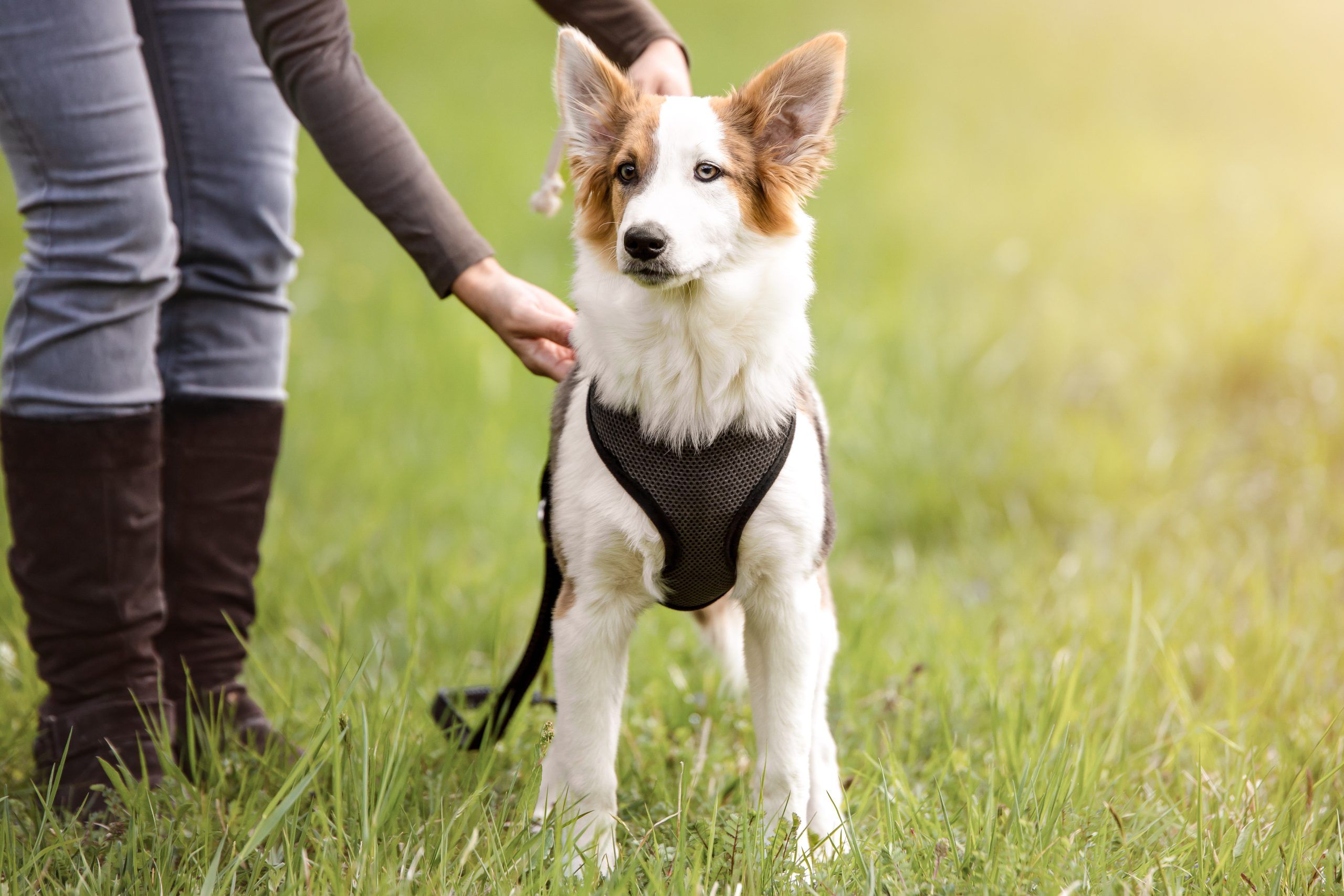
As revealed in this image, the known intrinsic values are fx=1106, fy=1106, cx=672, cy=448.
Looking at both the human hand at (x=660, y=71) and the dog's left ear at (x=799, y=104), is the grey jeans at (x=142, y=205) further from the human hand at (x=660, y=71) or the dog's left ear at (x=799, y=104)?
the dog's left ear at (x=799, y=104)

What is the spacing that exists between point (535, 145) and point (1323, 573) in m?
6.71

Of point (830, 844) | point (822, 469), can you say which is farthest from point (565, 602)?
point (830, 844)

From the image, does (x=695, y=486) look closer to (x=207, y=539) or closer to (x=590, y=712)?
(x=590, y=712)

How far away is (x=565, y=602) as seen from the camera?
2074 millimetres

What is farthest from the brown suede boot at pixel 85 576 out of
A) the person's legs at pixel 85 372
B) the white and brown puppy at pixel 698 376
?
the white and brown puppy at pixel 698 376

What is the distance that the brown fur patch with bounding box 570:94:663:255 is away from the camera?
2025 millimetres

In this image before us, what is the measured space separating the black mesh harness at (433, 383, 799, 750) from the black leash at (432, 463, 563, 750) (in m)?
0.24

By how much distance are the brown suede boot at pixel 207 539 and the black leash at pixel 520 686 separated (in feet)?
1.46

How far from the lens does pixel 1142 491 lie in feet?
13.3

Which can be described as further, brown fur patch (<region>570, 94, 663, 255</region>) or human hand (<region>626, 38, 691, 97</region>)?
human hand (<region>626, 38, 691, 97</region>)

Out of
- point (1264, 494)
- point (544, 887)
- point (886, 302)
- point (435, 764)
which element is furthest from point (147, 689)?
point (886, 302)

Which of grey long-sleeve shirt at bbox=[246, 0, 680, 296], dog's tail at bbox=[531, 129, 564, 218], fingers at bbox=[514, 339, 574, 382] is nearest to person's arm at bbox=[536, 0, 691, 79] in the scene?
dog's tail at bbox=[531, 129, 564, 218]

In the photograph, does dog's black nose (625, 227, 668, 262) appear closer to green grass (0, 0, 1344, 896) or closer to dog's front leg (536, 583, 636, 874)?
dog's front leg (536, 583, 636, 874)

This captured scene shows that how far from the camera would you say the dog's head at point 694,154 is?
1.96m
